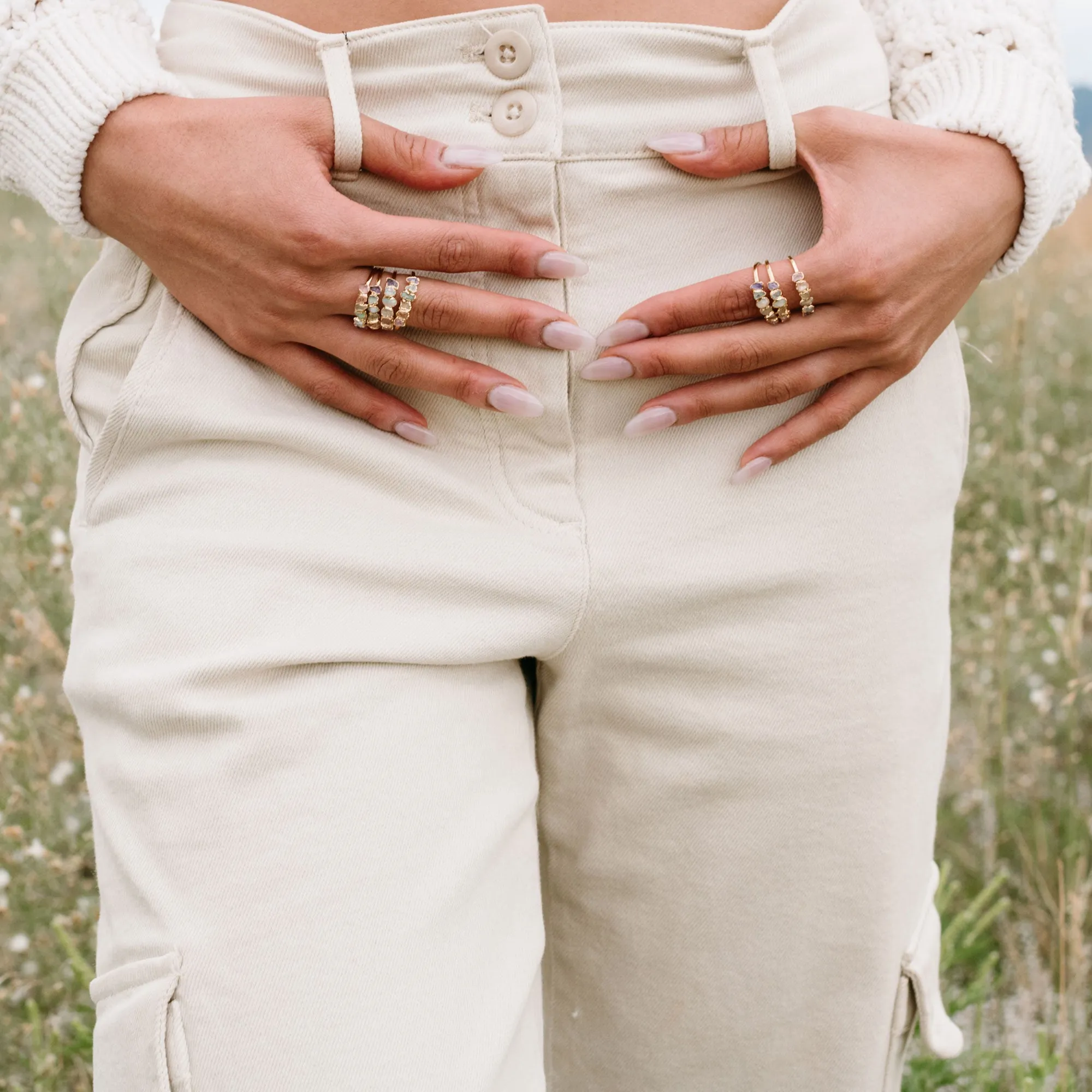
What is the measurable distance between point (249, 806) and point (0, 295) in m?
3.37

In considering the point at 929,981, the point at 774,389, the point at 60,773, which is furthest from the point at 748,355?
the point at 60,773

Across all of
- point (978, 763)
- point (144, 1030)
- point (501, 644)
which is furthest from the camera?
point (978, 763)

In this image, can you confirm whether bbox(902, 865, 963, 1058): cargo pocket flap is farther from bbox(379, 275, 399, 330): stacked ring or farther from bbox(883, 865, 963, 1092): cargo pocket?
bbox(379, 275, 399, 330): stacked ring

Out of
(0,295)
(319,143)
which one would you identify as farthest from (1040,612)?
(0,295)

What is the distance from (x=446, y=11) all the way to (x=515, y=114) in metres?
0.10

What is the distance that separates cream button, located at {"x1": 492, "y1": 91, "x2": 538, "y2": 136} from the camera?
2.72 feet

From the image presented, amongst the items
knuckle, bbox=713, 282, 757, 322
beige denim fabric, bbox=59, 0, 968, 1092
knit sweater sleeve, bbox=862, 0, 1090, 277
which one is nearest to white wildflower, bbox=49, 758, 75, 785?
beige denim fabric, bbox=59, 0, 968, 1092

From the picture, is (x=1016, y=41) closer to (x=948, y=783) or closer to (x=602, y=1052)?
(x=602, y=1052)

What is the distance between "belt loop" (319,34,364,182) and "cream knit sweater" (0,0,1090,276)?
0.14m

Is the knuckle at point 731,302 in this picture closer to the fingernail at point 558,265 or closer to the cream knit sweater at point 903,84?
the fingernail at point 558,265

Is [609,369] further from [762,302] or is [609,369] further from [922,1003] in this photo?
[922,1003]

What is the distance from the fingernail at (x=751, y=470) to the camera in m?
0.89

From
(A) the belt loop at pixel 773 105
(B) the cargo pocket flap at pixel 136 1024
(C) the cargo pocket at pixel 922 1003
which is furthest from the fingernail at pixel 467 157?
(C) the cargo pocket at pixel 922 1003

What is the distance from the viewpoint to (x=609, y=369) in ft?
2.81
